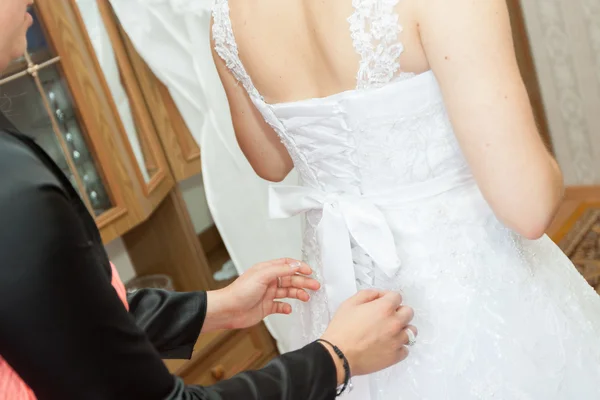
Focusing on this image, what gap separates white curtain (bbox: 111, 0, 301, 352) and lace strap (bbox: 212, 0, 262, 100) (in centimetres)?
69

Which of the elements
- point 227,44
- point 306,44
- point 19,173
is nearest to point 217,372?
point 227,44

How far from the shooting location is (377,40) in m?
0.92

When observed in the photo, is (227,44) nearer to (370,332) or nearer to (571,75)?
(370,332)

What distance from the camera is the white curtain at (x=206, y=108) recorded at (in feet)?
5.92

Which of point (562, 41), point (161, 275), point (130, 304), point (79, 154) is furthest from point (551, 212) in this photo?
point (562, 41)

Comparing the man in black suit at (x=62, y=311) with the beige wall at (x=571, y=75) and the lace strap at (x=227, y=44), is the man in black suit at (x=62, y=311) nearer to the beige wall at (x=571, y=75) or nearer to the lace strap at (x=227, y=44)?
the lace strap at (x=227, y=44)

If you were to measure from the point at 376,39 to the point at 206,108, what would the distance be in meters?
1.02

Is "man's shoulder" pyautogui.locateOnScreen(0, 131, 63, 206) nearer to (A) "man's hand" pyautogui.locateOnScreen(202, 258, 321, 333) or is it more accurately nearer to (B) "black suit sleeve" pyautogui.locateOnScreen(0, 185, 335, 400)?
(B) "black suit sleeve" pyautogui.locateOnScreen(0, 185, 335, 400)

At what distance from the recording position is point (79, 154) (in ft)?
5.69

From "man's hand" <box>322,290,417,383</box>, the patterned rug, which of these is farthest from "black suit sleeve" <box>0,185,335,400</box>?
the patterned rug

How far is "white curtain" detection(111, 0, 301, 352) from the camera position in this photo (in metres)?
1.81

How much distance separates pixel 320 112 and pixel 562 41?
83.0 inches

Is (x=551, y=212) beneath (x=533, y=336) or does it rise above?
above

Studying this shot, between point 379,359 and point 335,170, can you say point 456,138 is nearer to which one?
point 335,170
